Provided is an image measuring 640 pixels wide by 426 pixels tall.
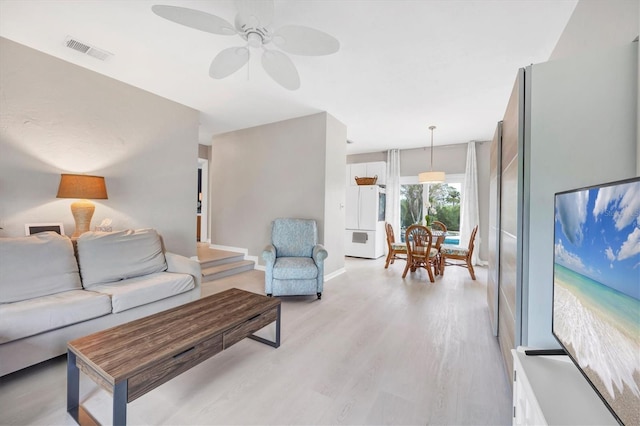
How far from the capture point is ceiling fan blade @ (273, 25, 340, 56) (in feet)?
5.56

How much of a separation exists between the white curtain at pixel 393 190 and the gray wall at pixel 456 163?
6.5 inches

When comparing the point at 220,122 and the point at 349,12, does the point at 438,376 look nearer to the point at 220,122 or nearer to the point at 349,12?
the point at 349,12

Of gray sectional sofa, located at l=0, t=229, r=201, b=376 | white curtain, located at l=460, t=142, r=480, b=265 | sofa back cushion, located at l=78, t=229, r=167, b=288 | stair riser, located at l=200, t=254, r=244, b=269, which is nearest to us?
gray sectional sofa, located at l=0, t=229, r=201, b=376

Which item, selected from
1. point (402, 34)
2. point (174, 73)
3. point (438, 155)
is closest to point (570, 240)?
point (402, 34)

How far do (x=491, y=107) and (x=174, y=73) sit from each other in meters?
4.23

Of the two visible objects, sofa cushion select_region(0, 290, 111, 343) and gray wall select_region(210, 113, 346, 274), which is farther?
gray wall select_region(210, 113, 346, 274)

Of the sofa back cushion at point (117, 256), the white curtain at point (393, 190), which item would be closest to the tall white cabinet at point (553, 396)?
the sofa back cushion at point (117, 256)

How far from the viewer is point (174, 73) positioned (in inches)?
116

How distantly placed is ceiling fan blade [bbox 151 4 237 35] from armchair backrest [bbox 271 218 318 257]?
2.51m

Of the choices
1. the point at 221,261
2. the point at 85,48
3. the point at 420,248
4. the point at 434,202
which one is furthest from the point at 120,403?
the point at 434,202

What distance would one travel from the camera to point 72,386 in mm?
1411

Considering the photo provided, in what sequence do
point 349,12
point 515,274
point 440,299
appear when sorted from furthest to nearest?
point 440,299, point 349,12, point 515,274

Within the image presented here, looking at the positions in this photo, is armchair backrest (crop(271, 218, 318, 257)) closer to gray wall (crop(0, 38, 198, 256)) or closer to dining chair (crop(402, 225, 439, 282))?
gray wall (crop(0, 38, 198, 256))

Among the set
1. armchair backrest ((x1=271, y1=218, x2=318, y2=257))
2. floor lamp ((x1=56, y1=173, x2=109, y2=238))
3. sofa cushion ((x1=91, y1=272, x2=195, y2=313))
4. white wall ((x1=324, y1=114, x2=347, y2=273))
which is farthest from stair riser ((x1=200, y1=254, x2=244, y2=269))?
white wall ((x1=324, y1=114, x2=347, y2=273))
